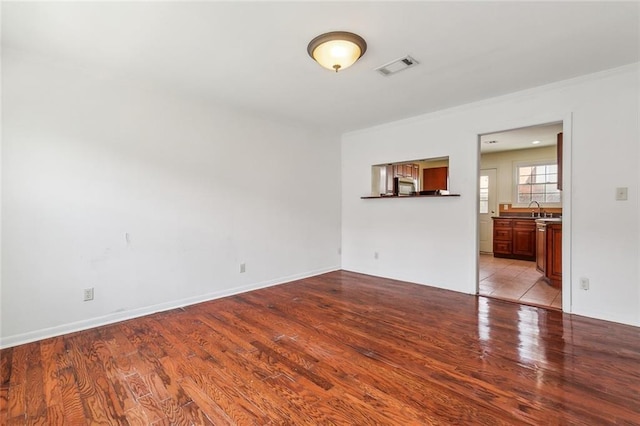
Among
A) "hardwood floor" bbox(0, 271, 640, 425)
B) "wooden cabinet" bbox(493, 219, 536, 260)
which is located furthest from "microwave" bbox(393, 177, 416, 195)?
"wooden cabinet" bbox(493, 219, 536, 260)

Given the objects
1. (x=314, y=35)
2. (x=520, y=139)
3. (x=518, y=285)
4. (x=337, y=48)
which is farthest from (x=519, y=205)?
(x=314, y=35)

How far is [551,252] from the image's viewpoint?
4242 millimetres

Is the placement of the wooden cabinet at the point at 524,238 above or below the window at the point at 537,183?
below

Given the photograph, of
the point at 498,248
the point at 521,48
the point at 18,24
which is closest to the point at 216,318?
the point at 18,24

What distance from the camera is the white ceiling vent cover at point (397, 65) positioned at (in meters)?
2.60

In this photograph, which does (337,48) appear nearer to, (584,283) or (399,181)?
(399,181)

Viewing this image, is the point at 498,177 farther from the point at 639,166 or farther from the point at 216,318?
the point at 216,318

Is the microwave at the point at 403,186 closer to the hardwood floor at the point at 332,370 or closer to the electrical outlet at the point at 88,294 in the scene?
the hardwood floor at the point at 332,370

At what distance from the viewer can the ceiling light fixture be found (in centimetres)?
219

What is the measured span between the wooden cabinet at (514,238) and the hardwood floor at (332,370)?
141 inches

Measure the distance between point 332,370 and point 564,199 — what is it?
9.86ft

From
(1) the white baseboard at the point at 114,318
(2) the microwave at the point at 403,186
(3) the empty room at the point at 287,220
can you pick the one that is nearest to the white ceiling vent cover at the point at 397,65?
(3) the empty room at the point at 287,220

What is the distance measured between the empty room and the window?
2.78 metres

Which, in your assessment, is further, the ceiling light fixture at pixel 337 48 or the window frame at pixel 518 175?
the window frame at pixel 518 175
